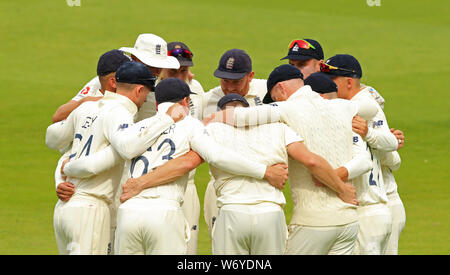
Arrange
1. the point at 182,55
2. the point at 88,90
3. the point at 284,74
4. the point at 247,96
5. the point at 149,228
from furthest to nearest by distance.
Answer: the point at 182,55, the point at 247,96, the point at 88,90, the point at 284,74, the point at 149,228

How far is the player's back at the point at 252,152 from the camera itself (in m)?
6.70

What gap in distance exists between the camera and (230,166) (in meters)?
6.58

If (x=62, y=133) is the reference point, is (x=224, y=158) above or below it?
above

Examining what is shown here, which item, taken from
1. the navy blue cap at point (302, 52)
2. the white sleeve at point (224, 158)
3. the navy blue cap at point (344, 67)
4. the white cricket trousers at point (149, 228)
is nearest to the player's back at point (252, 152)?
the white sleeve at point (224, 158)

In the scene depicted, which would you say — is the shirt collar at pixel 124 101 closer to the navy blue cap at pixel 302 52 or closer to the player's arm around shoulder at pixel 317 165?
the player's arm around shoulder at pixel 317 165

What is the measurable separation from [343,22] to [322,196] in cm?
2321

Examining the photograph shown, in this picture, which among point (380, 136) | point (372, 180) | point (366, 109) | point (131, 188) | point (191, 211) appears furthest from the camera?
point (191, 211)

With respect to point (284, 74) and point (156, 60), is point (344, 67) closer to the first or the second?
point (284, 74)

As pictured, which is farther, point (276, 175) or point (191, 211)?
point (191, 211)

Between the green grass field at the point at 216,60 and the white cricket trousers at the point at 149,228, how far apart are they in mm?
4169

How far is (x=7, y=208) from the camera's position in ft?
42.9

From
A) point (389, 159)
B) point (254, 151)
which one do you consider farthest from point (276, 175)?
point (389, 159)

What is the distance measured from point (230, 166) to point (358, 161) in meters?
1.13
